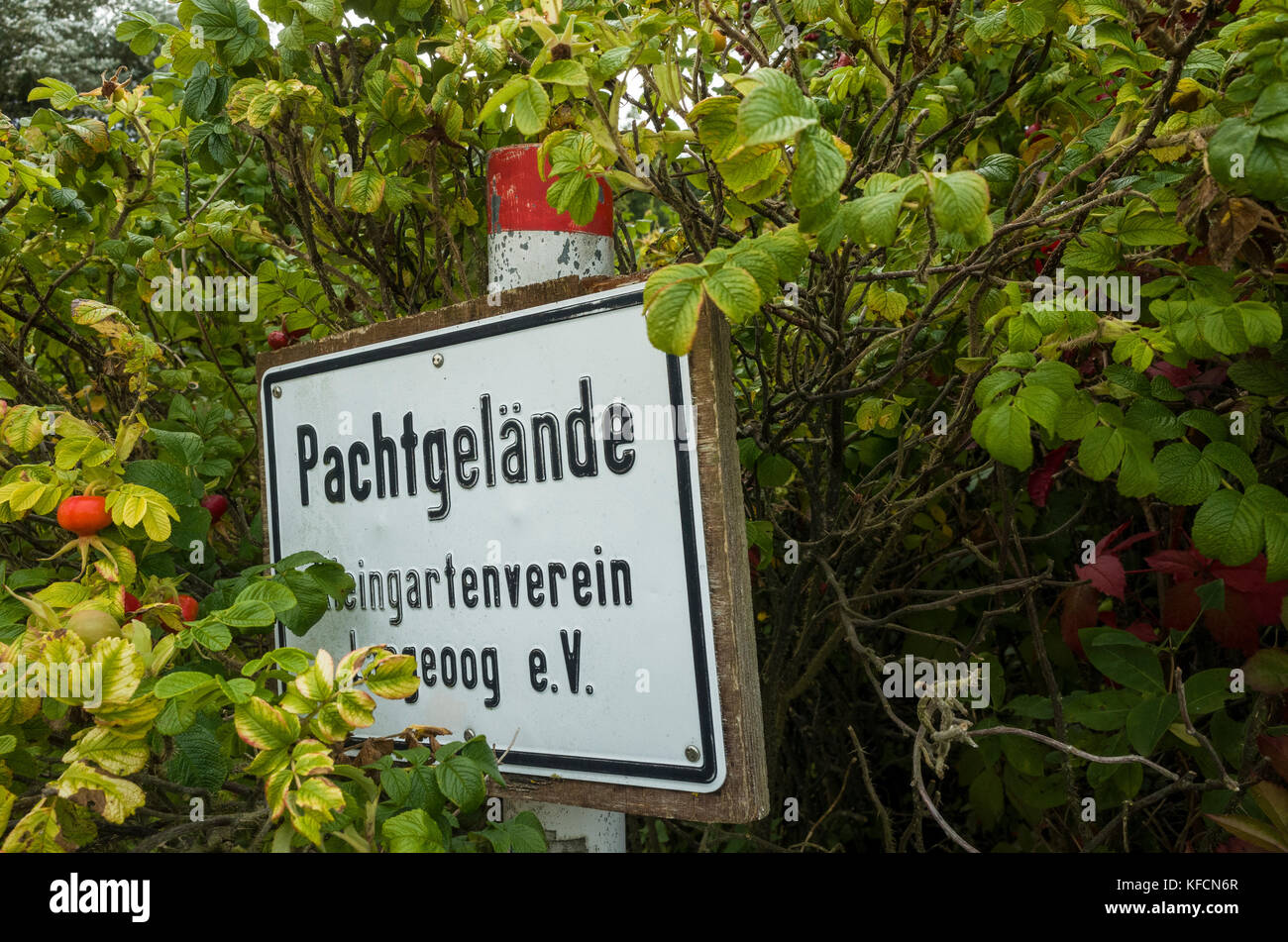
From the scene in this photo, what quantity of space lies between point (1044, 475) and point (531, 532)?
2.68 feet

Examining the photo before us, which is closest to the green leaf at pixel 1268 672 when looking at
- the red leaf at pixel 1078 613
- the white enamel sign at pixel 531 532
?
the red leaf at pixel 1078 613

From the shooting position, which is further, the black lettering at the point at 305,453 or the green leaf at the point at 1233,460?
the black lettering at the point at 305,453

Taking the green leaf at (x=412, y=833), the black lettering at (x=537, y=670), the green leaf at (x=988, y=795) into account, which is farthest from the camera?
the green leaf at (x=988, y=795)

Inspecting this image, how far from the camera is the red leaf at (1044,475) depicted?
4.75 feet

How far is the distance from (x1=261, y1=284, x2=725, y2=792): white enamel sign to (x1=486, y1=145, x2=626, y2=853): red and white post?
0.33 ft

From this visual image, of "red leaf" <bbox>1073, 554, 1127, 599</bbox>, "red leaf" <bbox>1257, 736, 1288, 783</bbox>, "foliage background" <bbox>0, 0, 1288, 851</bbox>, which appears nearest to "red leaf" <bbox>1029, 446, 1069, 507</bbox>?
"foliage background" <bbox>0, 0, 1288, 851</bbox>

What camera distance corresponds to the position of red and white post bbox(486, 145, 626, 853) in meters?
1.17

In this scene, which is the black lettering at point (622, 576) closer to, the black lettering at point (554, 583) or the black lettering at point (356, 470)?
the black lettering at point (554, 583)

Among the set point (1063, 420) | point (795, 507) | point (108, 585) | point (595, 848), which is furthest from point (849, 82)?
point (108, 585)

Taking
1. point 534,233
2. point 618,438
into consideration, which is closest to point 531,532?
point 618,438

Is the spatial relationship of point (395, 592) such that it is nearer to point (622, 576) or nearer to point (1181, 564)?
point (622, 576)

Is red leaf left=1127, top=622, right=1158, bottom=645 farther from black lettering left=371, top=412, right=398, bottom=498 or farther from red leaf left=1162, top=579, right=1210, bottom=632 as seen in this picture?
black lettering left=371, top=412, right=398, bottom=498

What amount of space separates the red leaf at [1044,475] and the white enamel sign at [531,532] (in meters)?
0.72

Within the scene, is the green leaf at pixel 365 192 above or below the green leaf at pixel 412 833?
above
